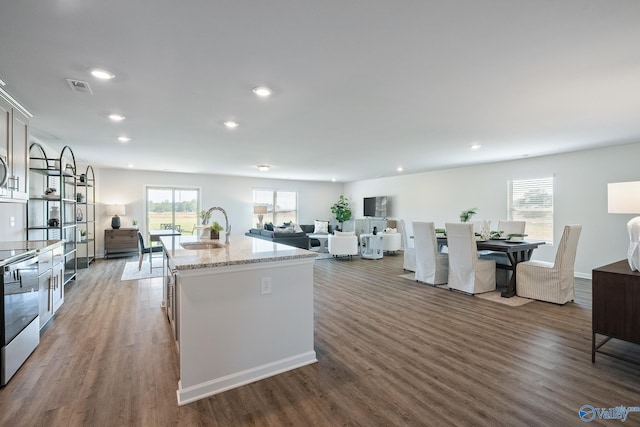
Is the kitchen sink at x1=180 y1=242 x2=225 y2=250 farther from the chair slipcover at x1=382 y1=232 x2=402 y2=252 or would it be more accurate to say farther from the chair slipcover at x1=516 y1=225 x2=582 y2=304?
the chair slipcover at x1=382 y1=232 x2=402 y2=252

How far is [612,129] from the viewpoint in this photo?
13.4 ft

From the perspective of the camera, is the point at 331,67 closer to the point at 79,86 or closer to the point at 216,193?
the point at 79,86

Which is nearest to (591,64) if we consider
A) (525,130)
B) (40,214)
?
(525,130)

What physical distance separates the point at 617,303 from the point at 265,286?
2.82 metres

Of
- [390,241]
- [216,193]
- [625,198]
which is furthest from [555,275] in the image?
[216,193]

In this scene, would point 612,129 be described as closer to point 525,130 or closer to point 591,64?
point 525,130

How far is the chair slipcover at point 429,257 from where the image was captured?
5.08m

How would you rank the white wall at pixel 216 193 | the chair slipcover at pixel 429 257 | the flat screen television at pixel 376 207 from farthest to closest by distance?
the flat screen television at pixel 376 207
the white wall at pixel 216 193
the chair slipcover at pixel 429 257

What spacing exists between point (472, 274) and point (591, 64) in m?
3.12

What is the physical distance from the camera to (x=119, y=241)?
797 centimetres

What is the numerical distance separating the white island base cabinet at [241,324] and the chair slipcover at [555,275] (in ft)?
11.8

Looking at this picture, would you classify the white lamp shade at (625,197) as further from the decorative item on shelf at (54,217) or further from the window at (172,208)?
the window at (172,208)

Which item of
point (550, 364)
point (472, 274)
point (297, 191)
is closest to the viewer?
point (550, 364)

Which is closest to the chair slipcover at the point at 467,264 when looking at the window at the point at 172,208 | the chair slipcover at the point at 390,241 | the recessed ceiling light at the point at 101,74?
the chair slipcover at the point at 390,241
